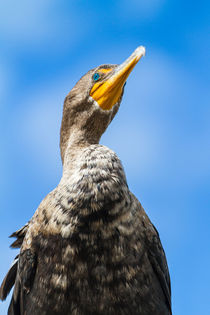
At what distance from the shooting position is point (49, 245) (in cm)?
324

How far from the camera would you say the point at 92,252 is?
10.2ft

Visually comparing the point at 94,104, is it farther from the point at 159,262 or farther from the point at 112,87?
the point at 159,262

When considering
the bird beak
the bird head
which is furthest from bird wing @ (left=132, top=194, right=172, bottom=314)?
the bird beak

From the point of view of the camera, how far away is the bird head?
4.12 m

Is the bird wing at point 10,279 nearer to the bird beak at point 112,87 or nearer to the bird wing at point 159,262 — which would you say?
the bird wing at point 159,262

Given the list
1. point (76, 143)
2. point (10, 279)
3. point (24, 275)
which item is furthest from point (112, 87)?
point (10, 279)

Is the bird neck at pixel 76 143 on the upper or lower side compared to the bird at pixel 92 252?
upper

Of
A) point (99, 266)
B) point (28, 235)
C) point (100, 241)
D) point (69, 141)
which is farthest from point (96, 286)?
point (69, 141)

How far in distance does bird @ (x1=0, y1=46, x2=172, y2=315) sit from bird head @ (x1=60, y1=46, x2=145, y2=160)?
21.5 inches

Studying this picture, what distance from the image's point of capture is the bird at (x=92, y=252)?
3.09m

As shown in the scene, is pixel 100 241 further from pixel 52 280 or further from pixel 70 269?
pixel 52 280

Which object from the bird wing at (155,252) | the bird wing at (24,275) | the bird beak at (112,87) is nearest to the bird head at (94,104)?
the bird beak at (112,87)

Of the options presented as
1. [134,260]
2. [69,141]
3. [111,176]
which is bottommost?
[134,260]

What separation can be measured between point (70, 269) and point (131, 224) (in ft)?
2.09
